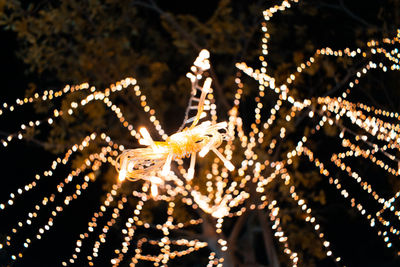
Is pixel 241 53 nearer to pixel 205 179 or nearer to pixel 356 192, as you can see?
pixel 205 179

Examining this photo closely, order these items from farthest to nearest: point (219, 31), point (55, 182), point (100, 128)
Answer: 1. point (55, 182)
2. point (100, 128)
3. point (219, 31)

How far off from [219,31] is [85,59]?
3.05 ft

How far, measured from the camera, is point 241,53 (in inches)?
157

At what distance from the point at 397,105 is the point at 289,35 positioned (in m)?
0.96

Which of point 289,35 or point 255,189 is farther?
point 289,35

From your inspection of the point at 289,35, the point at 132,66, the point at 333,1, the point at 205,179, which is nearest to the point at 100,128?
the point at 132,66

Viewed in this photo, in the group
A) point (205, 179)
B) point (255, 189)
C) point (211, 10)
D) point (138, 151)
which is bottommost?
point (138, 151)

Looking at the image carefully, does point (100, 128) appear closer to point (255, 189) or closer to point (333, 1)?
point (255, 189)

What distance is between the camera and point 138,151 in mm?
2004

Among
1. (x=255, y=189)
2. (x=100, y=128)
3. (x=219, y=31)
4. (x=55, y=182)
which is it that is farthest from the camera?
(x=55, y=182)

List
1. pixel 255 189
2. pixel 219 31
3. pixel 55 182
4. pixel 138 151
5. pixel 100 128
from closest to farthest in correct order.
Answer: pixel 138 151
pixel 255 189
pixel 219 31
pixel 100 128
pixel 55 182

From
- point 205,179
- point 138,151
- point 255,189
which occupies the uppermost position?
point 205,179

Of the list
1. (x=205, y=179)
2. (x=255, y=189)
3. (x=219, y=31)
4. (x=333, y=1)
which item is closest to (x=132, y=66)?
(x=219, y=31)

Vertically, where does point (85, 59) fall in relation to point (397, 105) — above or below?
above
